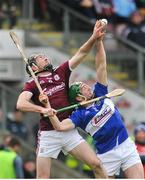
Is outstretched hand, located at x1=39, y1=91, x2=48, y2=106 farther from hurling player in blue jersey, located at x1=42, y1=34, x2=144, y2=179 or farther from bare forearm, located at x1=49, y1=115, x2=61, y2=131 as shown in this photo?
hurling player in blue jersey, located at x1=42, y1=34, x2=144, y2=179

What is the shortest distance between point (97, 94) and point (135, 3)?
8119 mm

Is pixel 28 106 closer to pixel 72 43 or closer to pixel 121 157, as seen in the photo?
pixel 121 157

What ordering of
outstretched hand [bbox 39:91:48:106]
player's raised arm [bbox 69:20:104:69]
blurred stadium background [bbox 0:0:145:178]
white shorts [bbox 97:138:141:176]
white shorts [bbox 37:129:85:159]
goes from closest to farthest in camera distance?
1. outstretched hand [bbox 39:91:48:106]
2. player's raised arm [bbox 69:20:104:69]
3. white shorts [bbox 97:138:141:176]
4. white shorts [bbox 37:129:85:159]
5. blurred stadium background [bbox 0:0:145:178]

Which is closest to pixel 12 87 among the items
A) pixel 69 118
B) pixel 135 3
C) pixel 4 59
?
pixel 4 59

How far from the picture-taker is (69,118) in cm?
1286

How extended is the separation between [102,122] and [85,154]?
476 mm

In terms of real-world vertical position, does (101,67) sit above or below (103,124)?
above

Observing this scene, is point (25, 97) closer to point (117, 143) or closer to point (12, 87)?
point (117, 143)

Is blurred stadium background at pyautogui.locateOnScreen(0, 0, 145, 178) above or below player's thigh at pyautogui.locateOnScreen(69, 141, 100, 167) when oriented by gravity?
below

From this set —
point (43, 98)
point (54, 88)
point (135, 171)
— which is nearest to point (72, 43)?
point (54, 88)

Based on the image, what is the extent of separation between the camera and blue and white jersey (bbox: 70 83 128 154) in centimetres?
1277

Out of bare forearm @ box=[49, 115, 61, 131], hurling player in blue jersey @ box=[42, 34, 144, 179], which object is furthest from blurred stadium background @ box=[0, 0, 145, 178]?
bare forearm @ box=[49, 115, 61, 131]

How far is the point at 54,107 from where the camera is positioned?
12875 millimetres

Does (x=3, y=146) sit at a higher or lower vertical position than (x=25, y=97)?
lower
